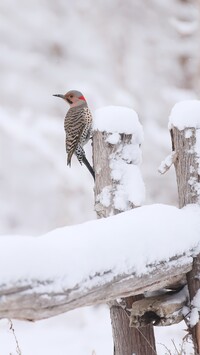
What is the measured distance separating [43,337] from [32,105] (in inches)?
195

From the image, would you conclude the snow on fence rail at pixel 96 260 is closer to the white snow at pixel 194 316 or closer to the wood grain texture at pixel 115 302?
the white snow at pixel 194 316

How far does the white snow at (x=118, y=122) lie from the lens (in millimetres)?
3621

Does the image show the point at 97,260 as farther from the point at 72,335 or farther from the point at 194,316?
the point at 72,335

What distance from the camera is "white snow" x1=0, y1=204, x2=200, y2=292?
7.76 ft

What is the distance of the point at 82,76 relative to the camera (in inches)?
441

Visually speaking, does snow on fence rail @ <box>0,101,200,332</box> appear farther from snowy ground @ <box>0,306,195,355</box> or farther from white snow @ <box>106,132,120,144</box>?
snowy ground @ <box>0,306,195,355</box>

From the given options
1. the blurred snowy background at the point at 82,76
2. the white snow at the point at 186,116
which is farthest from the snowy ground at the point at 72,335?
the white snow at the point at 186,116

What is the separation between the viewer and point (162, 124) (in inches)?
423

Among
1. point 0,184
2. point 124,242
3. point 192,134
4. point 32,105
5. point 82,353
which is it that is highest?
point 32,105

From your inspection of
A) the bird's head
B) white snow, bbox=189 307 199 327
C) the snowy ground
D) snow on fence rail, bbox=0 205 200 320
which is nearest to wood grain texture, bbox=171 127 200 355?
snow on fence rail, bbox=0 205 200 320

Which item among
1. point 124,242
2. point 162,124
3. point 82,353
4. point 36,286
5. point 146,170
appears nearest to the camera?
point 36,286

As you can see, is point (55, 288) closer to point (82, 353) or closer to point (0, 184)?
point (82, 353)

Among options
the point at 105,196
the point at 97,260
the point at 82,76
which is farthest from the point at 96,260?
the point at 82,76

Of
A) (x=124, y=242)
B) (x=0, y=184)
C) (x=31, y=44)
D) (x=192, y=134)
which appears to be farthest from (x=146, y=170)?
(x=124, y=242)
